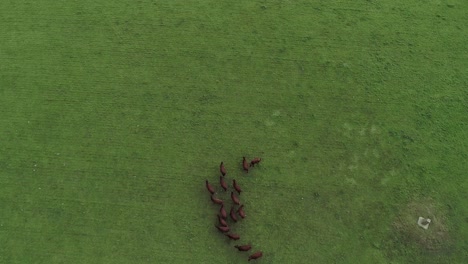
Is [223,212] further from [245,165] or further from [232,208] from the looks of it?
[245,165]

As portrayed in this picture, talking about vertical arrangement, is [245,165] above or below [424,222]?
above

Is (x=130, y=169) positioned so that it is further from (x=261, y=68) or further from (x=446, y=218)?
(x=446, y=218)

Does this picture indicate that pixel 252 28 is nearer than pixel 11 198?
No

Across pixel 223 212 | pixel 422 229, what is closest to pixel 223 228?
pixel 223 212

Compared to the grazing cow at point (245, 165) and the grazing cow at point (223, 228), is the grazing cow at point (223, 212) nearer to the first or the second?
the grazing cow at point (223, 228)

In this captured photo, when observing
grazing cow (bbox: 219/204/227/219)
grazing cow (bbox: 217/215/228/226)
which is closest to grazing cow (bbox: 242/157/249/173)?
grazing cow (bbox: 219/204/227/219)

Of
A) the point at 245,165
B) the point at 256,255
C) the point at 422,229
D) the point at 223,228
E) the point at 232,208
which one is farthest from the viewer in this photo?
the point at 245,165

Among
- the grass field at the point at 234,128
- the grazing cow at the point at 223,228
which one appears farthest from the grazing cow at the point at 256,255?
the grazing cow at the point at 223,228

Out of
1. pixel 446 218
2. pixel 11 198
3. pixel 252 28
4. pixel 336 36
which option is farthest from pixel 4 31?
pixel 446 218

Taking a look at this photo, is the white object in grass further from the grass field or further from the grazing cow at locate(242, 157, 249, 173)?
Result: the grazing cow at locate(242, 157, 249, 173)
